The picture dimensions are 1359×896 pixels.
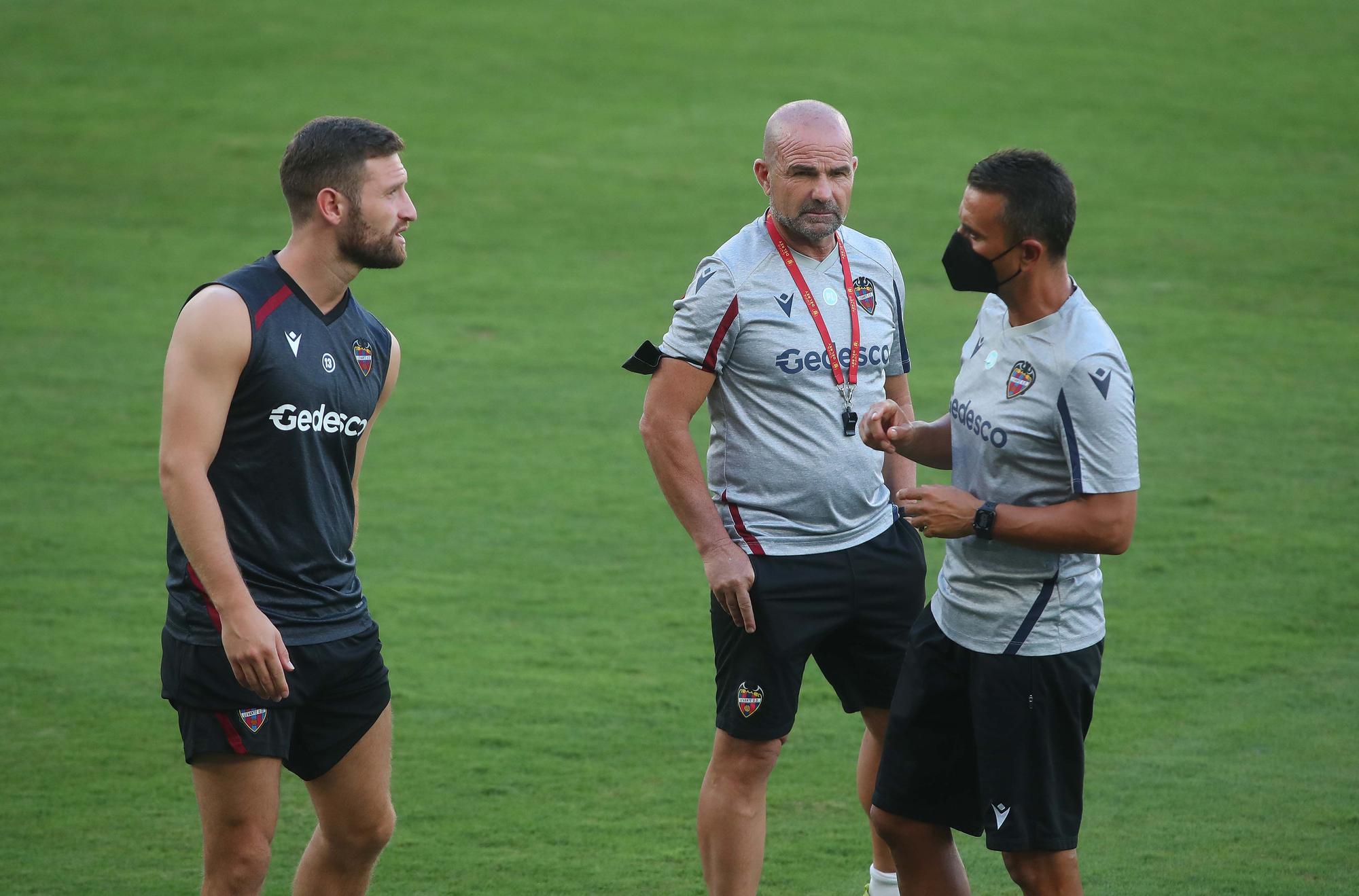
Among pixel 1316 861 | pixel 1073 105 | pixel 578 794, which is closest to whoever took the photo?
pixel 1316 861

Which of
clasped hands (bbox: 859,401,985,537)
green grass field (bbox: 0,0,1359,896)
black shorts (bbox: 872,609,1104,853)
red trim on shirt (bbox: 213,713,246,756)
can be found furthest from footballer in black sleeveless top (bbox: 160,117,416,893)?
black shorts (bbox: 872,609,1104,853)

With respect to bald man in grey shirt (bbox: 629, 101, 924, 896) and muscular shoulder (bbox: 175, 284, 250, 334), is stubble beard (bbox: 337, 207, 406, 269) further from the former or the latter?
bald man in grey shirt (bbox: 629, 101, 924, 896)

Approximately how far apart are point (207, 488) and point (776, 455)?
1.39 m

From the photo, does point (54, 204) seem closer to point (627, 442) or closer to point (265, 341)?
point (627, 442)

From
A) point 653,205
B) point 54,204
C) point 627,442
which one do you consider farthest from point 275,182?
point 627,442

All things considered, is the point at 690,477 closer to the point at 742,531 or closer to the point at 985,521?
the point at 742,531

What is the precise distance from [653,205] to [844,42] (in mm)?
5211

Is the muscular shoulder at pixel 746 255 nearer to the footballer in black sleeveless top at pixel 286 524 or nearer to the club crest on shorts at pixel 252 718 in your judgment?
the footballer in black sleeveless top at pixel 286 524

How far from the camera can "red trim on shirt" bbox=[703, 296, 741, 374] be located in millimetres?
3584

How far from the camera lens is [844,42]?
17.4m

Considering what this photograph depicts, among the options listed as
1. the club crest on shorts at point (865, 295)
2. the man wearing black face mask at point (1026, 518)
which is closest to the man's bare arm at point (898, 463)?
the club crest on shorts at point (865, 295)

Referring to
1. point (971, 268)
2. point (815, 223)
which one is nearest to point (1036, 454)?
point (971, 268)

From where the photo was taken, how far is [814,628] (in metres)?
3.66

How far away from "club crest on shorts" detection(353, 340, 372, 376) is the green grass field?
1660 millimetres
